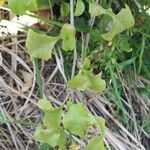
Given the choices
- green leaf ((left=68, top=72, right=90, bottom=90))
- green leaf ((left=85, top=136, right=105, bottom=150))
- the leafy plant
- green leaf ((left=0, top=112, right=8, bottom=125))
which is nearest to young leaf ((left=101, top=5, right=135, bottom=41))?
the leafy plant

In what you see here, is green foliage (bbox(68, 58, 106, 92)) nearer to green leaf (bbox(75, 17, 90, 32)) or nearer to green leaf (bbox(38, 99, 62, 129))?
green leaf (bbox(38, 99, 62, 129))

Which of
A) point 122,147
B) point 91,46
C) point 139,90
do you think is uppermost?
point 91,46

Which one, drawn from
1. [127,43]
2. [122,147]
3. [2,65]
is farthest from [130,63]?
[2,65]

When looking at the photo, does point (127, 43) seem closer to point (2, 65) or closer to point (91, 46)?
point (91, 46)

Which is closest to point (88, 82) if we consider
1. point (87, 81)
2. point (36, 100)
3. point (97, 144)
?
point (87, 81)

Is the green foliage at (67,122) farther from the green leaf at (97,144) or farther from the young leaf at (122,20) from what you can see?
the young leaf at (122,20)

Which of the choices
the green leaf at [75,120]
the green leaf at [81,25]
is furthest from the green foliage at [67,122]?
the green leaf at [81,25]

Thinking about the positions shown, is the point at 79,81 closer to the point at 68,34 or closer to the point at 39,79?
the point at 68,34
